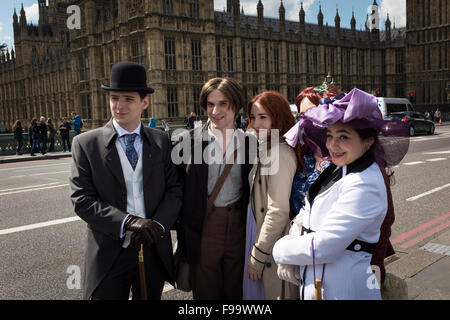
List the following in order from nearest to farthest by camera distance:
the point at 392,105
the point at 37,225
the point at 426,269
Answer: the point at 426,269
the point at 37,225
the point at 392,105

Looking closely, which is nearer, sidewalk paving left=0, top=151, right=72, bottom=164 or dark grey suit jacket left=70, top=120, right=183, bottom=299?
dark grey suit jacket left=70, top=120, right=183, bottom=299

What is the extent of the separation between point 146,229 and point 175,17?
29346 millimetres

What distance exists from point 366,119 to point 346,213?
0.50m

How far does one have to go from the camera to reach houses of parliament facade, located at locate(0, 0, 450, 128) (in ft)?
98.0

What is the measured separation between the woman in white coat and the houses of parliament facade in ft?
92.0

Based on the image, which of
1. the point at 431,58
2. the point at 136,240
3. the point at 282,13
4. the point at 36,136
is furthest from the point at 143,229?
the point at 431,58

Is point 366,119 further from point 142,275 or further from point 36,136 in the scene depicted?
point 36,136

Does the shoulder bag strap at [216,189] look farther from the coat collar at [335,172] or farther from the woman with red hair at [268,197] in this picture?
the coat collar at [335,172]

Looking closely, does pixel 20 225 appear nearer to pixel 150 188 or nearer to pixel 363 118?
pixel 150 188

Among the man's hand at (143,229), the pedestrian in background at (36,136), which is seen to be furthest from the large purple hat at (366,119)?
the pedestrian in background at (36,136)

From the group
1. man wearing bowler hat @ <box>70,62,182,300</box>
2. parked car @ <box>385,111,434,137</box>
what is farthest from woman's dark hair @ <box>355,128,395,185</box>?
parked car @ <box>385,111,434,137</box>

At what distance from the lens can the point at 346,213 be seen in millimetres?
1888

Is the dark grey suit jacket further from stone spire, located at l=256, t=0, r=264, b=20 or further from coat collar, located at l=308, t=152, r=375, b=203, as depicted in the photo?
stone spire, located at l=256, t=0, r=264, b=20

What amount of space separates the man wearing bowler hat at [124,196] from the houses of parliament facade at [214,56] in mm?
27288
